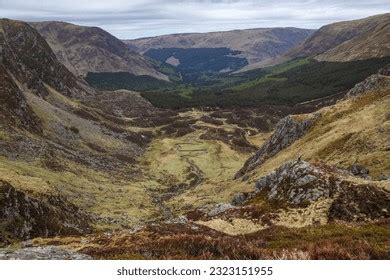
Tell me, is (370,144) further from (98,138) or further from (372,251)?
(98,138)

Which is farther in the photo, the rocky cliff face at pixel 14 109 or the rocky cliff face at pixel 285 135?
the rocky cliff face at pixel 14 109

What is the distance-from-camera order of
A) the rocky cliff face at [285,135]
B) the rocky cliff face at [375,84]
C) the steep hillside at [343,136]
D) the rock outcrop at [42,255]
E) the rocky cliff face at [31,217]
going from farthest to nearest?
1. the rocky cliff face at [375,84]
2. the rocky cliff face at [285,135]
3. the steep hillside at [343,136]
4. the rocky cliff face at [31,217]
5. the rock outcrop at [42,255]

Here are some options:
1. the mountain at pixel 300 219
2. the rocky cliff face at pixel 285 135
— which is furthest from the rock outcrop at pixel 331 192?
the rocky cliff face at pixel 285 135

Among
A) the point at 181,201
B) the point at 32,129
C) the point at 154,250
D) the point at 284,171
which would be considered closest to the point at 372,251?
the point at 154,250

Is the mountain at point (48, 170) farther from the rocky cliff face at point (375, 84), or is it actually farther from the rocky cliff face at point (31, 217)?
the rocky cliff face at point (375, 84)

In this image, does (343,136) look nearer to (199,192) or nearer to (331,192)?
(199,192)

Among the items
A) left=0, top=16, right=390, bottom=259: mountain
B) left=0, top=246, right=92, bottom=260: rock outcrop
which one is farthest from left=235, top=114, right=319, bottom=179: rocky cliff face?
left=0, top=246, right=92, bottom=260: rock outcrop

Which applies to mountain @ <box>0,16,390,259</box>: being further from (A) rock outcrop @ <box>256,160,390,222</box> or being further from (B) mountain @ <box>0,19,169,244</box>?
(B) mountain @ <box>0,19,169,244</box>
